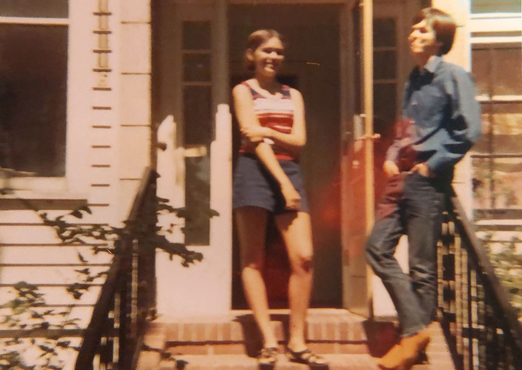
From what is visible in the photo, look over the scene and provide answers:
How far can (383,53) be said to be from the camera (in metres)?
5.23

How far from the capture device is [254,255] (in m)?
3.80

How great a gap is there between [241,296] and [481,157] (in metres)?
2.52

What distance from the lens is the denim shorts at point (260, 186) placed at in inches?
148

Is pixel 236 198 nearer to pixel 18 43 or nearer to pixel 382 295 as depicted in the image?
pixel 382 295

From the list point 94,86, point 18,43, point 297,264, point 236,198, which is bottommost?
point 297,264

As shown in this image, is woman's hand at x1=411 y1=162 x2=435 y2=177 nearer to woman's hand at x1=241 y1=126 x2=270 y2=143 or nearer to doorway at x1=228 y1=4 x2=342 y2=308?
woman's hand at x1=241 y1=126 x2=270 y2=143

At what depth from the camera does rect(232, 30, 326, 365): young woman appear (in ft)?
12.2

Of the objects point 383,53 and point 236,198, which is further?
point 383,53

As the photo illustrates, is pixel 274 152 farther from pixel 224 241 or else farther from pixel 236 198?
pixel 224 241

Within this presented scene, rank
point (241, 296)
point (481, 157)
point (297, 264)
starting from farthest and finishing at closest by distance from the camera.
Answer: point (241, 296) < point (481, 157) < point (297, 264)

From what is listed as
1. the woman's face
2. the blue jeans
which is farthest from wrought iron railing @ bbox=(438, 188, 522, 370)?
the woman's face

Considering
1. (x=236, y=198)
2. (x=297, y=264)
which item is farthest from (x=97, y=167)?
(x=297, y=264)

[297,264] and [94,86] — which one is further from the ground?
[94,86]

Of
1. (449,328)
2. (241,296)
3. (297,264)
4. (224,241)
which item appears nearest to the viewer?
(297,264)
